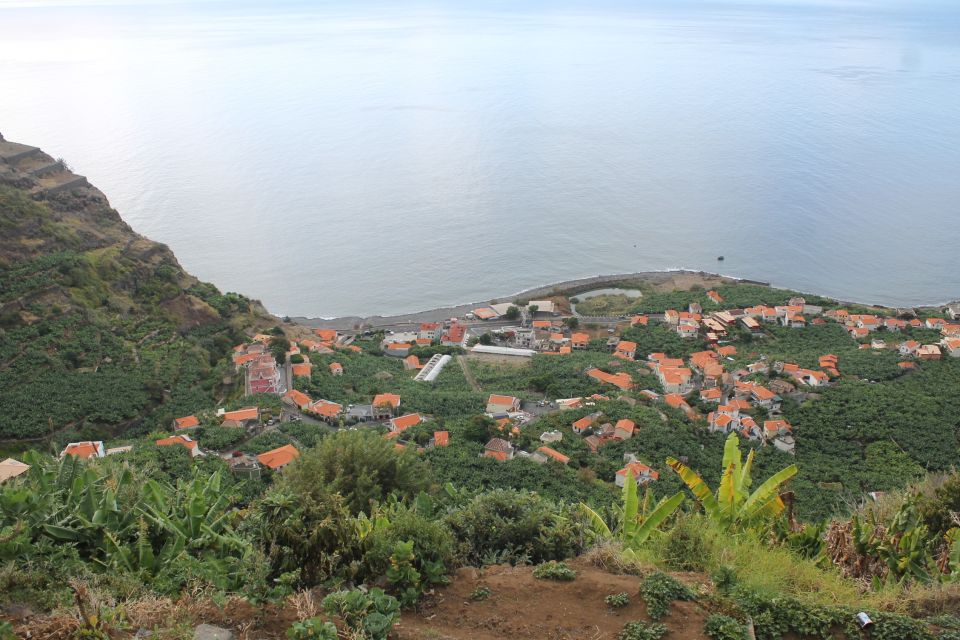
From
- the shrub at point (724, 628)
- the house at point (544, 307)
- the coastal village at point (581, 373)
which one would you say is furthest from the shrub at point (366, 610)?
the house at point (544, 307)

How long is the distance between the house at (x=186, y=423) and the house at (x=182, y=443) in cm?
111

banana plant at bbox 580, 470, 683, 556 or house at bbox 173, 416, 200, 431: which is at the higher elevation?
banana plant at bbox 580, 470, 683, 556

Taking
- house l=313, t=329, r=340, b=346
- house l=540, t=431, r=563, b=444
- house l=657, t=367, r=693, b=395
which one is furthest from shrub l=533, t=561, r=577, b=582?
house l=313, t=329, r=340, b=346

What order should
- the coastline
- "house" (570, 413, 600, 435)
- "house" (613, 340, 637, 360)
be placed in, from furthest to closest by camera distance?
the coastline, "house" (613, 340, 637, 360), "house" (570, 413, 600, 435)

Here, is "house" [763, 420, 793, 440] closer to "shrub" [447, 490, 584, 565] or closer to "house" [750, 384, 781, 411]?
"house" [750, 384, 781, 411]

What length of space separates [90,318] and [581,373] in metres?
11.9

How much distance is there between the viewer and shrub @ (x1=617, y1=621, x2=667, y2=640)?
3434mm

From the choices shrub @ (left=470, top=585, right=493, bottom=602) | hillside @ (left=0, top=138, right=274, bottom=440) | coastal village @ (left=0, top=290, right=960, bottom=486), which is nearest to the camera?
shrub @ (left=470, top=585, right=493, bottom=602)

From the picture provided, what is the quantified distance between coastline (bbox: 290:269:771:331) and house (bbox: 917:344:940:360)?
25.5ft

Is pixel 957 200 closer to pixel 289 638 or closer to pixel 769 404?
pixel 769 404

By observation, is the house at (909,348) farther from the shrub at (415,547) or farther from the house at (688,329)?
the shrub at (415,547)

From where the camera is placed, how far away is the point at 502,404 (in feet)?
51.9

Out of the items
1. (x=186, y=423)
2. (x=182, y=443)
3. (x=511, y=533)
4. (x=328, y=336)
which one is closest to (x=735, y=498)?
(x=511, y=533)

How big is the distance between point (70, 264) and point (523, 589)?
17.2 metres
